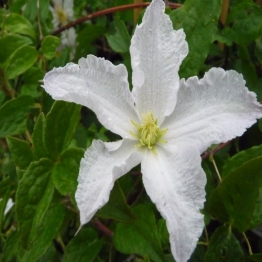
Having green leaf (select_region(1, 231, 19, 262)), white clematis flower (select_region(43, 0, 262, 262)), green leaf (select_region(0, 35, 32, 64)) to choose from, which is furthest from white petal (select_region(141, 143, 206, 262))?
green leaf (select_region(0, 35, 32, 64))

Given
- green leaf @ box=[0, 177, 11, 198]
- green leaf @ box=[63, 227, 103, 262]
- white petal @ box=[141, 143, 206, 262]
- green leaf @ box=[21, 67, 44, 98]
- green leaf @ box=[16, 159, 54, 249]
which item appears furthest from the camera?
green leaf @ box=[21, 67, 44, 98]

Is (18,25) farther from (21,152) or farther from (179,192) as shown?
(179,192)

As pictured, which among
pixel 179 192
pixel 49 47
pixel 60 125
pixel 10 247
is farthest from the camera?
pixel 49 47

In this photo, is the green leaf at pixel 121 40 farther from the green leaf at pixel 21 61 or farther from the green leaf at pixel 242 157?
the green leaf at pixel 242 157

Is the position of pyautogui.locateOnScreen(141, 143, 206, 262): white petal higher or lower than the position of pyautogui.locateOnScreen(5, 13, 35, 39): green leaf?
higher

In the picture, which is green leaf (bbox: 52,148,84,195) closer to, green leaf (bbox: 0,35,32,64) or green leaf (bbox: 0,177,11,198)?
green leaf (bbox: 0,177,11,198)

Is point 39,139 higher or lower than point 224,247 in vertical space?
higher

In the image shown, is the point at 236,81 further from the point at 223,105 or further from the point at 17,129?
the point at 17,129

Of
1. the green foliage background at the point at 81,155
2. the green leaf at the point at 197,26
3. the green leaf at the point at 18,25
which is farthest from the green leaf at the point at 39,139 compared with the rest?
the green leaf at the point at 18,25

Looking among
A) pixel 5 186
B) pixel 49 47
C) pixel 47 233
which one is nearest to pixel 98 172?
pixel 47 233
